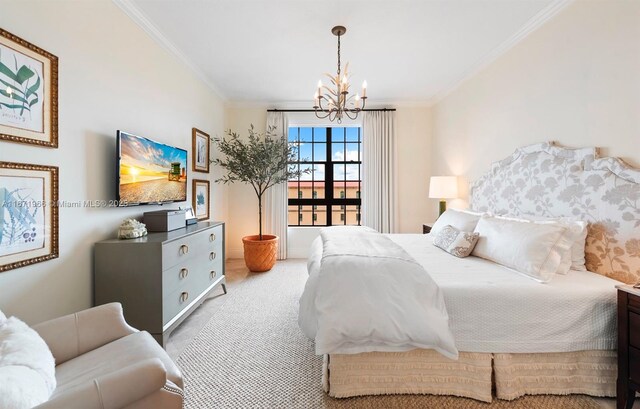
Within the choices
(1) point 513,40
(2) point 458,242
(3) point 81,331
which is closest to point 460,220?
(2) point 458,242

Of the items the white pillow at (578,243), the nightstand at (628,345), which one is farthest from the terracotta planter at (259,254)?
the nightstand at (628,345)

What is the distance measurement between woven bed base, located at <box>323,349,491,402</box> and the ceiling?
2672 millimetres

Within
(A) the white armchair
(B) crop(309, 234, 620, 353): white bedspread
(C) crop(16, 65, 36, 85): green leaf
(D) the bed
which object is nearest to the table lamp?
(D) the bed

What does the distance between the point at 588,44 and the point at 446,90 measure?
215cm

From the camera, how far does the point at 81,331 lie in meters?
1.34

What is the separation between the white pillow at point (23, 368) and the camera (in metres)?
0.80

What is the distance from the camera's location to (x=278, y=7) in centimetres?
226

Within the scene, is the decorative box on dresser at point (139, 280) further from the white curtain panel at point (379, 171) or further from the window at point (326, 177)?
the white curtain panel at point (379, 171)

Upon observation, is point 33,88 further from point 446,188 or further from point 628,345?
point 446,188

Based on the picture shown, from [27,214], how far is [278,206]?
3.27 m

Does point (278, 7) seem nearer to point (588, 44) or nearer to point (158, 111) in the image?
point (158, 111)

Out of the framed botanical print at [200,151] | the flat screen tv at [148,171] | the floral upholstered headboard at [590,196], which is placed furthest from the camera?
the framed botanical print at [200,151]

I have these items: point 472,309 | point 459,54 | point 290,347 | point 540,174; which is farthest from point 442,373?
point 459,54

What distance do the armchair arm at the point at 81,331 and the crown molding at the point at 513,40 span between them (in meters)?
3.88
